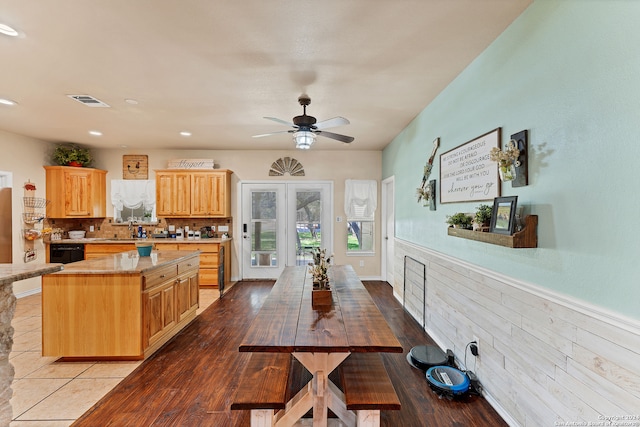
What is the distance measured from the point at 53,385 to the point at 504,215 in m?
3.63

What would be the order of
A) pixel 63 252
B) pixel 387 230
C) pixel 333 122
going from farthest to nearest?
1. pixel 387 230
2. pixel 63 252
3. pixel 333 122

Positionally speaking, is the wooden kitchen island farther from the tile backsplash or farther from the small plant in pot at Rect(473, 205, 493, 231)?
the tile backsplash

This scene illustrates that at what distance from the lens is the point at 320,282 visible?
2.23m

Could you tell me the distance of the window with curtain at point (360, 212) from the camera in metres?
5.87

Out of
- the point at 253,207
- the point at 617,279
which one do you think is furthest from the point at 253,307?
the point at 617,279

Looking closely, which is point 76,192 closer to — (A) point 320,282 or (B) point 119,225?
(B) point 119,225

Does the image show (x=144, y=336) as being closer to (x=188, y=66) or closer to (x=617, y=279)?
(x=188, y=66)

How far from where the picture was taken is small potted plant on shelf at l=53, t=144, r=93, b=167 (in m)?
5.28

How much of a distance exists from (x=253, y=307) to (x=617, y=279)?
3.95m

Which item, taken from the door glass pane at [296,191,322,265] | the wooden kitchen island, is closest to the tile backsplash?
the door glass pane at [296,191,322,265]

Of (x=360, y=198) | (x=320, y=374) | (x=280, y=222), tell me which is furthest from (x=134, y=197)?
(x=320, y=374)

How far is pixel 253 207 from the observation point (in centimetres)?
591

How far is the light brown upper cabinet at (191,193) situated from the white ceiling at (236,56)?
62.9 inches

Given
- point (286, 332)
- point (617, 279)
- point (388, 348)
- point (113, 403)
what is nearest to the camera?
point (617, 279)
